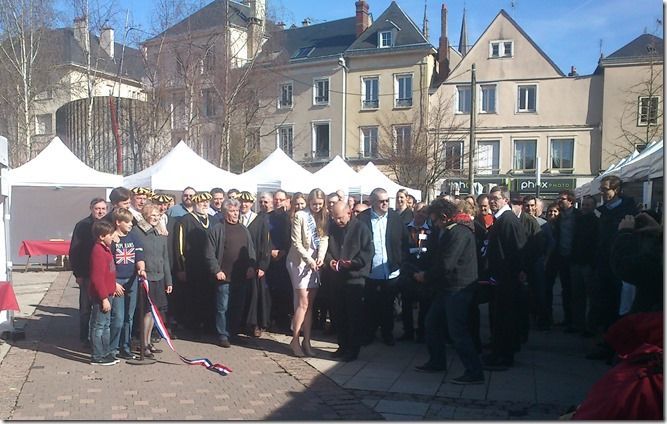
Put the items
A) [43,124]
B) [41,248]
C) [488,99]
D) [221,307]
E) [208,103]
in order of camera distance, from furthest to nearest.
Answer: [488,99] < [43,124] < [208,103] < [41,248] < [221,307]

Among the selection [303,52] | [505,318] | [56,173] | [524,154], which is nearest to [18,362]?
[505,318]

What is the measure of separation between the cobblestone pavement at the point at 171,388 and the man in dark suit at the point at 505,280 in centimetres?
183

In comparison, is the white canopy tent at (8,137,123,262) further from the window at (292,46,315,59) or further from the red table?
the window at (292,46,315,59)

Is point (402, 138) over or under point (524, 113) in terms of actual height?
under

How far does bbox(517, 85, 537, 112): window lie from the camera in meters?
35.5

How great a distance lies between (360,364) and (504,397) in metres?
1.64

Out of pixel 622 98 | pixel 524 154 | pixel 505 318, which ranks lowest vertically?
pixel 505 318

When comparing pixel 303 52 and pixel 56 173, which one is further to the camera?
pixel 303 52

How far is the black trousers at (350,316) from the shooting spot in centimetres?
666

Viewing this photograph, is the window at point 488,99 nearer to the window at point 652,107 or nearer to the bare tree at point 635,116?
the bare tree at point 635,116

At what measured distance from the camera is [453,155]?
33500 mm

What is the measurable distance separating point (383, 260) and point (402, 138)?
87.7 ft

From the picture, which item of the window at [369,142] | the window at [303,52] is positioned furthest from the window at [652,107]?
the window at [303,52]

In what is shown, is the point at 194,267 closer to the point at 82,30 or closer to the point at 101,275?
the point at 101,275
